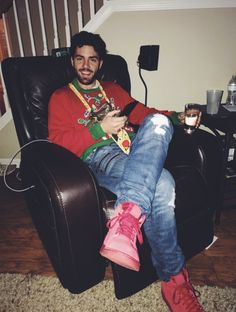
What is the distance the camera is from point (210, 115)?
5.68 feet

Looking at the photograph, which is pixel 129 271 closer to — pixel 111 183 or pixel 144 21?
pixel 111 183

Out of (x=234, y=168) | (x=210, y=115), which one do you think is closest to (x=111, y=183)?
(x=210, y=115)

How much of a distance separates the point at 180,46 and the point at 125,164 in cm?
143

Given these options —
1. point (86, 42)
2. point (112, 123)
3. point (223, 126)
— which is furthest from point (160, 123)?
point (86, 42)

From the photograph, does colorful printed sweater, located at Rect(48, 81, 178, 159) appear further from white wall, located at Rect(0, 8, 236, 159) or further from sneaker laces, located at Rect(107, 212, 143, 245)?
white wall, located at Rect(0, 8, 236, 159)

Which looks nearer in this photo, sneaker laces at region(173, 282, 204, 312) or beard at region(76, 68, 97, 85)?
sneaker laces at region(173, 282, 204, 312)

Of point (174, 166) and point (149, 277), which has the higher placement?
point (174, 166)

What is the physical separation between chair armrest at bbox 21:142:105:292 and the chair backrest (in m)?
0.38

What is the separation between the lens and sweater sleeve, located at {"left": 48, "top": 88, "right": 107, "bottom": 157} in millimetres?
1284

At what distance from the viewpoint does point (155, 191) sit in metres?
1.11

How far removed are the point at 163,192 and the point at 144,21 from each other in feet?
5.25

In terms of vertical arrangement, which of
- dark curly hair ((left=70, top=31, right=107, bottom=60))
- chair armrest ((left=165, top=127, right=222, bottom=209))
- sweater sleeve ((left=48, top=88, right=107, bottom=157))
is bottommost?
chair armrest ((left=165, top=127, right=222, bottom=209))

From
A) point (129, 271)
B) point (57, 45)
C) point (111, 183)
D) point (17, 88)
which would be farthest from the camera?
point (57, 45)

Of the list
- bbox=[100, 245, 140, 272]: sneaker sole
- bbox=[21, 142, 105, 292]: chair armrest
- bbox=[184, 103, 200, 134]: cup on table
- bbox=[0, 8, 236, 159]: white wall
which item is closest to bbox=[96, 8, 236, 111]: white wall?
bbox=[0, 8, 236, 159]: white wall
